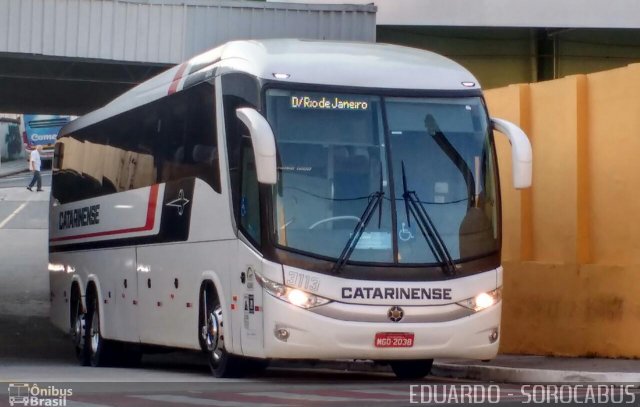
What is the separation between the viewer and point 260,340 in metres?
11.8

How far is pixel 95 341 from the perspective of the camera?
18375mm

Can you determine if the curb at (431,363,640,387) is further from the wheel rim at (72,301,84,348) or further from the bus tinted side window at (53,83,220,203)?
the wheel rim at (72,301,84,348)

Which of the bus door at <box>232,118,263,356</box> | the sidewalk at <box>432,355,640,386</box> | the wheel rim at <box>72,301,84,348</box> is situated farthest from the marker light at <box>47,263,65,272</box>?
the bus door at <box>232,118,263,356</box>

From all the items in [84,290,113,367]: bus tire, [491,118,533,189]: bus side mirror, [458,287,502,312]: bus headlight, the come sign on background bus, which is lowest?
[84,290,113,367]: bus tire

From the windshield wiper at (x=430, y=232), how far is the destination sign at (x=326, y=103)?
1.01 meters

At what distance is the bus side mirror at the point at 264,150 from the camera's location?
1134cm

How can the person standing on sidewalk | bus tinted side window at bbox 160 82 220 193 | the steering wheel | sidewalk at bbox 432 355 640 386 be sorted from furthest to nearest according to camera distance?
the person standing on sidewalk → bus tinted side window at bbox 160 82 220 193 → sidewalk at bbox 432 355 640 386 → the steering wheel

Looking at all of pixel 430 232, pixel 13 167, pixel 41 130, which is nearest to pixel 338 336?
pixel 430 232

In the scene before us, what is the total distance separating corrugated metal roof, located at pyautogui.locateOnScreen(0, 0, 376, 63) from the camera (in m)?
19.0

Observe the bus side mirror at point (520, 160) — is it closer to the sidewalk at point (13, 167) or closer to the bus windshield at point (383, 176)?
the bus windshield at point (383, 176)

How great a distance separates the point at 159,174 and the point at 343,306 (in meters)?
4.26

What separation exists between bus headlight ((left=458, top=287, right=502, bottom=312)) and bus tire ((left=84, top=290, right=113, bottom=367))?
24.3 feet

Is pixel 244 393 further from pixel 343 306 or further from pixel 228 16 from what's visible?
pixel 228 16

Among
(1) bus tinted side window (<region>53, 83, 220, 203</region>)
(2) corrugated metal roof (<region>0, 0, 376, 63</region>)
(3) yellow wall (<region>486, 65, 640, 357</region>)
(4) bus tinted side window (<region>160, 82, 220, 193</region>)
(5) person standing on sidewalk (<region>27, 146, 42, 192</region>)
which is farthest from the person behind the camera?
(5) person standing on sidewalk (<region>27, 146, 42, 192</region>)
